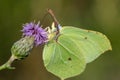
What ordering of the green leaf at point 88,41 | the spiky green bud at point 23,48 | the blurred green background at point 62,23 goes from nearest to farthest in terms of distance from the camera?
the spiky green bud at point 23,48
the green leaf at point 88,41
the blurred green background at point 62,23

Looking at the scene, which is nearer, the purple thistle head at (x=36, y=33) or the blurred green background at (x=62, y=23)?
the purple thistle head at (x=36, y=33)

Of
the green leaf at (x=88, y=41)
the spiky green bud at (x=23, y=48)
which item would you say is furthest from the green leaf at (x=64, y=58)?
the spiky green bud at (x=23, y=48)

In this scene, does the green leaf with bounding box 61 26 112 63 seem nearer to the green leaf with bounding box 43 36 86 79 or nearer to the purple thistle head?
the green leaf with bounding box 43 36 86 79

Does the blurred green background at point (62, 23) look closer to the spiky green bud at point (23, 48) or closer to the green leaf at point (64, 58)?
the green leaf at point (64, 58)

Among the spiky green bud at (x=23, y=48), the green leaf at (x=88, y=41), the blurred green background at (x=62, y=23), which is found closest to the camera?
the spiky green bud at (x=23, y=48)

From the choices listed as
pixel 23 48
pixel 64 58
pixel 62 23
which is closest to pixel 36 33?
pixel 23 48

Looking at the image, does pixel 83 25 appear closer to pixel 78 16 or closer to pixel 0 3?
pixel 78 16

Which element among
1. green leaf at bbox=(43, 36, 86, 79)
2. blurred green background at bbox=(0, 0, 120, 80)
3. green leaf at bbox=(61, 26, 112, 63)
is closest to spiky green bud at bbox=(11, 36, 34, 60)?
green leaf at bbox=(43, 36, 86, 79)
